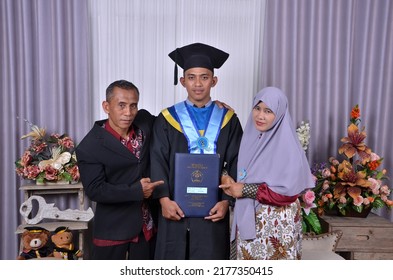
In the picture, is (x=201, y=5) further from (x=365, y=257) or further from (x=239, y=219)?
(x=365, y=257)

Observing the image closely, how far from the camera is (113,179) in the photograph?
224 centimetres

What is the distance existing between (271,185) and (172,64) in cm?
190

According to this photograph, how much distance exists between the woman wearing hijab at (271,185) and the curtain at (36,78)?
1.86 m

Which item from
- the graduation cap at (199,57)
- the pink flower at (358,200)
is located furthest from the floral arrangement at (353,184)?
the graduation cap at (199,57)

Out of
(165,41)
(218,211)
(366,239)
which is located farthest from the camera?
(165,41)

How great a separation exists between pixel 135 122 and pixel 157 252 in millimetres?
754

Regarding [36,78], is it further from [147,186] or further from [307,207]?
[307,207]

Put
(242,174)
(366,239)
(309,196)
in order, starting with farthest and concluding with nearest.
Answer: (366,239)
(309,196)
(242,174)

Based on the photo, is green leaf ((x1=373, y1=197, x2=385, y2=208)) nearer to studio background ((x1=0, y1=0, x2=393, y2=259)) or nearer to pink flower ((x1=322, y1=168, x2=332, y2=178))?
pink flower ((x1=322, y1=168, x2=332, y2=178))

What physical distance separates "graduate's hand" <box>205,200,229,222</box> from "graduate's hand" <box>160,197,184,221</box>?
0.53ft

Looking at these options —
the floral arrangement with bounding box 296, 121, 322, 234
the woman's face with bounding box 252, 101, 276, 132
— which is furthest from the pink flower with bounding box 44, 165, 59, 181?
the floral arrangement with bounding box 296, 121, 322, 234

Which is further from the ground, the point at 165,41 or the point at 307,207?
the point at 165,41

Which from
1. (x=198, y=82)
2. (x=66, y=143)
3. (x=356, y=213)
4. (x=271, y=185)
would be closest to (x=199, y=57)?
(x=198, y=82)

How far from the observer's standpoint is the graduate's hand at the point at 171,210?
219 centimetres
